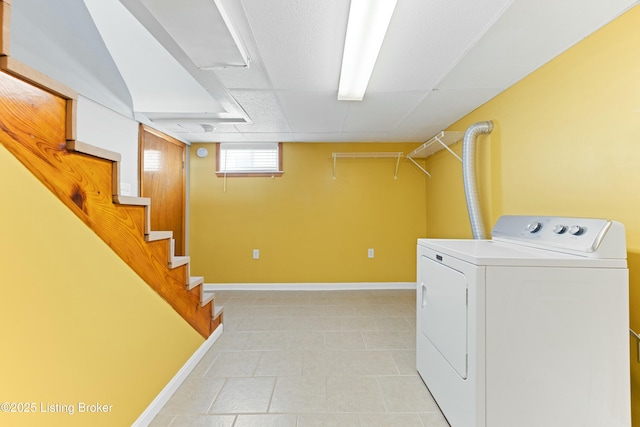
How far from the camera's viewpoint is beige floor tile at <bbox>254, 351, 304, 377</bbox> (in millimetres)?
1740

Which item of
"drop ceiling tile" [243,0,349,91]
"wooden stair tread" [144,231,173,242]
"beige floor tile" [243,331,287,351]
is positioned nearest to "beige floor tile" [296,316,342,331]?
"beige floor tile" [243,331,287,351]

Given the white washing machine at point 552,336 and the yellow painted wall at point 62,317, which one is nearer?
the yellow painted wall at point 62,317

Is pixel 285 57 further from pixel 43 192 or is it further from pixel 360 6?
pixel 43 192

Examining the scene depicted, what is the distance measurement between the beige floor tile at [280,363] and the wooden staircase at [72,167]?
735 millimetres

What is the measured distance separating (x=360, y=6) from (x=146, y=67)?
196 cm

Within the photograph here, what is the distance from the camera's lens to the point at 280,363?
6.04ft

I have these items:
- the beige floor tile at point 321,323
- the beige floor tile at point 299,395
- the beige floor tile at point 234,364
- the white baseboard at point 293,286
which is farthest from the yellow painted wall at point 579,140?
the beige floor tile at point 234,364

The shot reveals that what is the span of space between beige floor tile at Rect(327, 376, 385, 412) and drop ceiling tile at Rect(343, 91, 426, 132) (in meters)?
2.04

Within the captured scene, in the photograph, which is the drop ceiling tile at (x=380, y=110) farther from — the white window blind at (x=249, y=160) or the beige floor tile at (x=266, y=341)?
the beige floor tile at (x=266, y=341)

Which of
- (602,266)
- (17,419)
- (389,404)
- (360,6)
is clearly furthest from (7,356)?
(602,266)

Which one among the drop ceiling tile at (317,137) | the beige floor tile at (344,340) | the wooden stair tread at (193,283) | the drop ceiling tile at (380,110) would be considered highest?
the drop ceiling tile at (317,137)

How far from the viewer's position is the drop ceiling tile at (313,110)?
6.80ft

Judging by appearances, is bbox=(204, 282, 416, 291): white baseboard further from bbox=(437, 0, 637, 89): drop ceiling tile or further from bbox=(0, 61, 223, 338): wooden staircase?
bbox=(437, 0, 637, 89): drop ceiling tile

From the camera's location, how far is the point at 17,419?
0.78 metres
